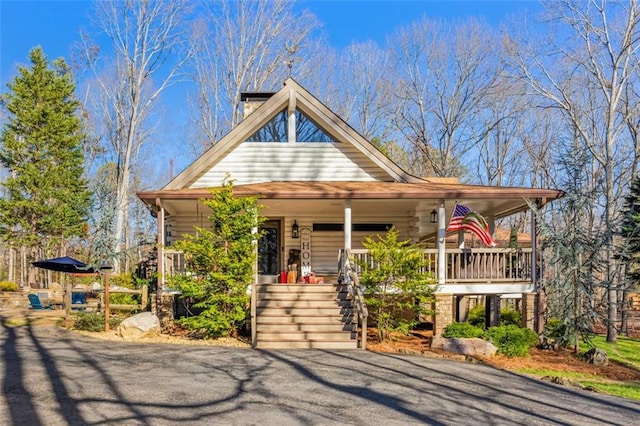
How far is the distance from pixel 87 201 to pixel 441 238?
2256cm

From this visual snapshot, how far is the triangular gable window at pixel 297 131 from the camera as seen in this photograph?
1561 centimetres

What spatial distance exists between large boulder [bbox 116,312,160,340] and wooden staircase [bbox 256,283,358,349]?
2.49 metres

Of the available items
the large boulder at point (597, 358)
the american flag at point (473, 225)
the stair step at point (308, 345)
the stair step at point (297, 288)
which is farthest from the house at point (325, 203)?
the large boulder at point (597, 358)

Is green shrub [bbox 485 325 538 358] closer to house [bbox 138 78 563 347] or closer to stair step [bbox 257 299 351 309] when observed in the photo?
house [bbox 138 78 563 347]

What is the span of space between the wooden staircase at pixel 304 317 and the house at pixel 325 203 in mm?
50

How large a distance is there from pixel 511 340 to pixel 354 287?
3605 millimetres

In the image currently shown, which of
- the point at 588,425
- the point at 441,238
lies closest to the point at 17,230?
the point at 441,238

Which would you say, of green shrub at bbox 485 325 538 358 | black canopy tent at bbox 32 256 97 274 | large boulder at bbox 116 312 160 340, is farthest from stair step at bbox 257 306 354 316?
black canopy tent at bbox 32 256 97 274

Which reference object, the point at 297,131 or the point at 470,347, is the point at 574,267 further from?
the point at 297,131

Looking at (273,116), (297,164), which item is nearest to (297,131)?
(273,116)

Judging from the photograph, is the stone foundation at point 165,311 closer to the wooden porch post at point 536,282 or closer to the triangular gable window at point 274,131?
the triangular gable window at point 274,131

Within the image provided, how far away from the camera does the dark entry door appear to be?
1612 centimetres

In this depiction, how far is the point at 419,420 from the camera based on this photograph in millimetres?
5895

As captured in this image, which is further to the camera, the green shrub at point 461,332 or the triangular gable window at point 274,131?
the triangular gable window at point 274,131
